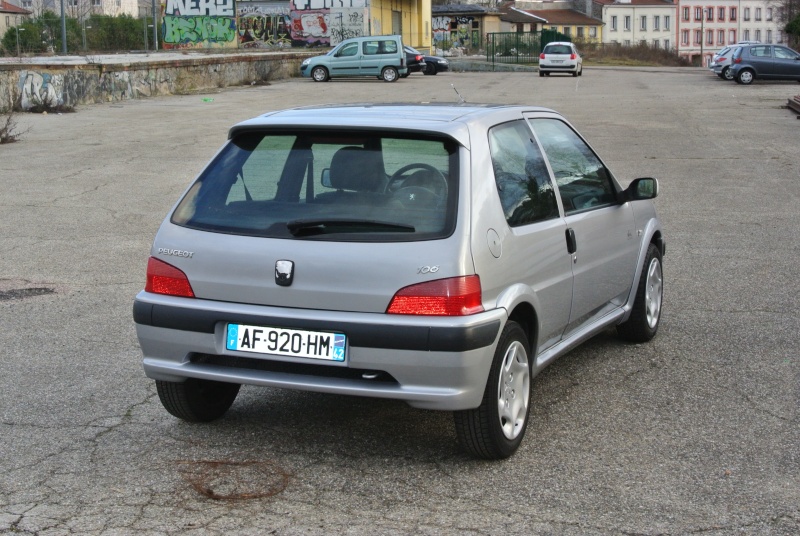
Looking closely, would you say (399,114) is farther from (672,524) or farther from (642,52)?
(642,52)

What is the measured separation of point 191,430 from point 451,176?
1.74 m

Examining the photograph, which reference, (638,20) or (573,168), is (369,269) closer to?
(573,168)

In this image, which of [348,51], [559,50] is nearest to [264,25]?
[348,51]

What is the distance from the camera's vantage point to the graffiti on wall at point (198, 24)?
62344 millimetres

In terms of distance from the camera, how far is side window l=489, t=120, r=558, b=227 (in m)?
4.87

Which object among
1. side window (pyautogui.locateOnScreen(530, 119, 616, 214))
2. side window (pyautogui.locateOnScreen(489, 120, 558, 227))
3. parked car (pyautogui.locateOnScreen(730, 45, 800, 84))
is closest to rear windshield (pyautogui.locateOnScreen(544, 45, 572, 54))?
parked car (pyautogui.locateOnScreen(730, 45, 800, 84))

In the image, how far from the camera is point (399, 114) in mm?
4953

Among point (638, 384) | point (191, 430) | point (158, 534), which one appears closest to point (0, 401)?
point (191, 430)

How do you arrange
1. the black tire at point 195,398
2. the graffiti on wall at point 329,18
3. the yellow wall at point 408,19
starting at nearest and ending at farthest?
the black tire at point 195,398 < the graffiti on wall at point 329,18 < the yellow wall at point 408,19

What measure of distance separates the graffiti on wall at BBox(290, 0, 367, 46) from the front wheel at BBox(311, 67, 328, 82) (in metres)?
16.4

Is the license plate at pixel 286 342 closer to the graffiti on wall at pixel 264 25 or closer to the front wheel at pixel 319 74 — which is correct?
the front wheel at pixel 319 74

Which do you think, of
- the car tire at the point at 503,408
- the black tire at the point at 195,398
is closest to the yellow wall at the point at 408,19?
the black tire at the point at 195,398

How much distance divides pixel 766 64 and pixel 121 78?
2460 cm

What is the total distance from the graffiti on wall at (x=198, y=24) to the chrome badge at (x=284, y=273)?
60.5 meters
